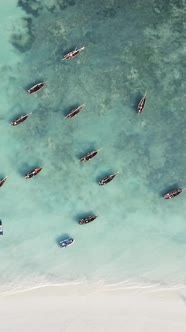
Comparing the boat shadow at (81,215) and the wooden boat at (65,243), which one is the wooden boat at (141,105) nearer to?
the boat shadow at (81,215)

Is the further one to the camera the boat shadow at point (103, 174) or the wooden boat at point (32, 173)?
the boat shadow at point (103, 174)

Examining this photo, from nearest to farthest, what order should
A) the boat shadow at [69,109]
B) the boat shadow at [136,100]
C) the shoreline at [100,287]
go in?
the shoreline at [100,287]
the boat shadow at [69,109]
the boat shadow at [136,100]

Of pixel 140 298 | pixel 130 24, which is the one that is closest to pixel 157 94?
pixel 130 24

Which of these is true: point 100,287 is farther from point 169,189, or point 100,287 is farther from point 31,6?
point 31,6

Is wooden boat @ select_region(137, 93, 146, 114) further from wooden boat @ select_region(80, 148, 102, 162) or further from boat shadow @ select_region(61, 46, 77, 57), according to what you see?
boat shadow @ select_region(61, 46, 77, 57)

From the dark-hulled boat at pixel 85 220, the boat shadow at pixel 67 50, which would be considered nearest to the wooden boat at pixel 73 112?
the boat shadow at pixel 67 50

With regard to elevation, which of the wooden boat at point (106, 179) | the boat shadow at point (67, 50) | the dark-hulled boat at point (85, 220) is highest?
the boat shadow at point (67, 50)

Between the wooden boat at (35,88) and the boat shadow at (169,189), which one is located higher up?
the wooden boat at (35,88)
